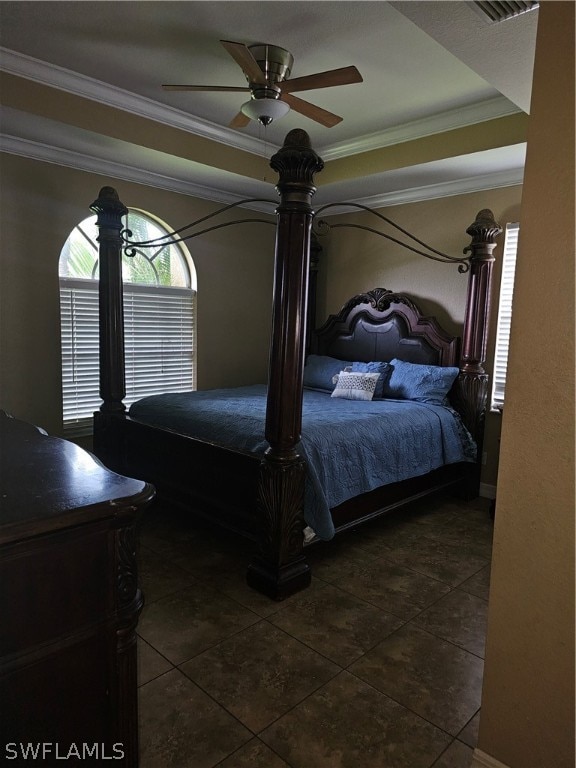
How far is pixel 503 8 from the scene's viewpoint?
6.18 ft

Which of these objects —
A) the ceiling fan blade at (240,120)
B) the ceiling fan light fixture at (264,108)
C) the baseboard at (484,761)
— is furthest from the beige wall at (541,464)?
the ceiling fan blade at (240,120)

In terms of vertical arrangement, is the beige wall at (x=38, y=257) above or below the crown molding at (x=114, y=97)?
below

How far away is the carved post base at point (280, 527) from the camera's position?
8.36 ft

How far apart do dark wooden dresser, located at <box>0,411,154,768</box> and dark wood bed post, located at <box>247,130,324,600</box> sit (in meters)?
1.33

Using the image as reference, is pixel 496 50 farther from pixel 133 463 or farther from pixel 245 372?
pixel 245 372

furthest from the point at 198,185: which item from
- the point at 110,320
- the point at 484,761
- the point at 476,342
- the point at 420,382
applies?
the point at 484,761

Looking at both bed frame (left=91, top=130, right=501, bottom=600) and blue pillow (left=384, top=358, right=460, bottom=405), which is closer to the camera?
bed frame (left=91, top=130, right=501, bottom=600)

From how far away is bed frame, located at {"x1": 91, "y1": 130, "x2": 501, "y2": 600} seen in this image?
8.22ft

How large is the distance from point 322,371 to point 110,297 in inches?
83.0

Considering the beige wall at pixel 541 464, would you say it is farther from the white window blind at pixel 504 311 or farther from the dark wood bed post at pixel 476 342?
the white window blind at pixel 504 311

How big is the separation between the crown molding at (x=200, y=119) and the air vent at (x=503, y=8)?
1.60 meters

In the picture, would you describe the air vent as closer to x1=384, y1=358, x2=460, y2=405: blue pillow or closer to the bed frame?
the bed frame

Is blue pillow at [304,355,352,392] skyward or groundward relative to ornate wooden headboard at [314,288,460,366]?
groundward

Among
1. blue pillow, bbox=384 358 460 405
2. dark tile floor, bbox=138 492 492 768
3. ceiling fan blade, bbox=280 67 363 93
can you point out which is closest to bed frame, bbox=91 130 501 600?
blue pillow, bbox=384 358 460 405
